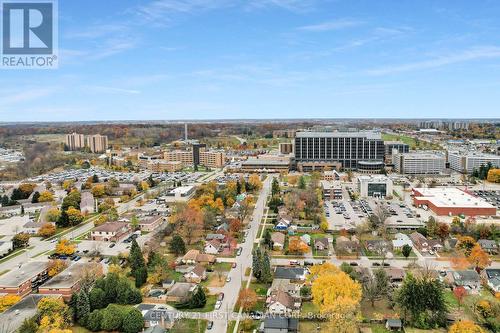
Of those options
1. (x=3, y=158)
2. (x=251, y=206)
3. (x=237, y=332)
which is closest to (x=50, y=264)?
(x=237, y=332)

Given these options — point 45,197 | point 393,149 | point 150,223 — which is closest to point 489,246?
point 150,223

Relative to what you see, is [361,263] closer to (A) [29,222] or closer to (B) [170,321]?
(B) [170,321]

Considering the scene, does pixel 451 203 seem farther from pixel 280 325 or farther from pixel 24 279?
pixel 24 279

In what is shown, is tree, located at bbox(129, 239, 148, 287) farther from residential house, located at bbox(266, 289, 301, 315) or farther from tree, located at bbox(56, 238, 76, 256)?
residential house, located at bbox(266, 289, 301, 315)

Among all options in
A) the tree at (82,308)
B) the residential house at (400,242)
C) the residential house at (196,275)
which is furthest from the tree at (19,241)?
the residential house at (400,242)

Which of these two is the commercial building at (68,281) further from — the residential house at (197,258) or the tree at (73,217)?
the tree at (73,217)

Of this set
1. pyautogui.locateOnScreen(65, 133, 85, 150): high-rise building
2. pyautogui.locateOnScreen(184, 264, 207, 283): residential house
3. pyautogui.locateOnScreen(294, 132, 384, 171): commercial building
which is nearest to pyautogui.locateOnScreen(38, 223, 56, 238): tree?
pyautogui.locateOnScreen(184, 264, 207, 283): residential house
